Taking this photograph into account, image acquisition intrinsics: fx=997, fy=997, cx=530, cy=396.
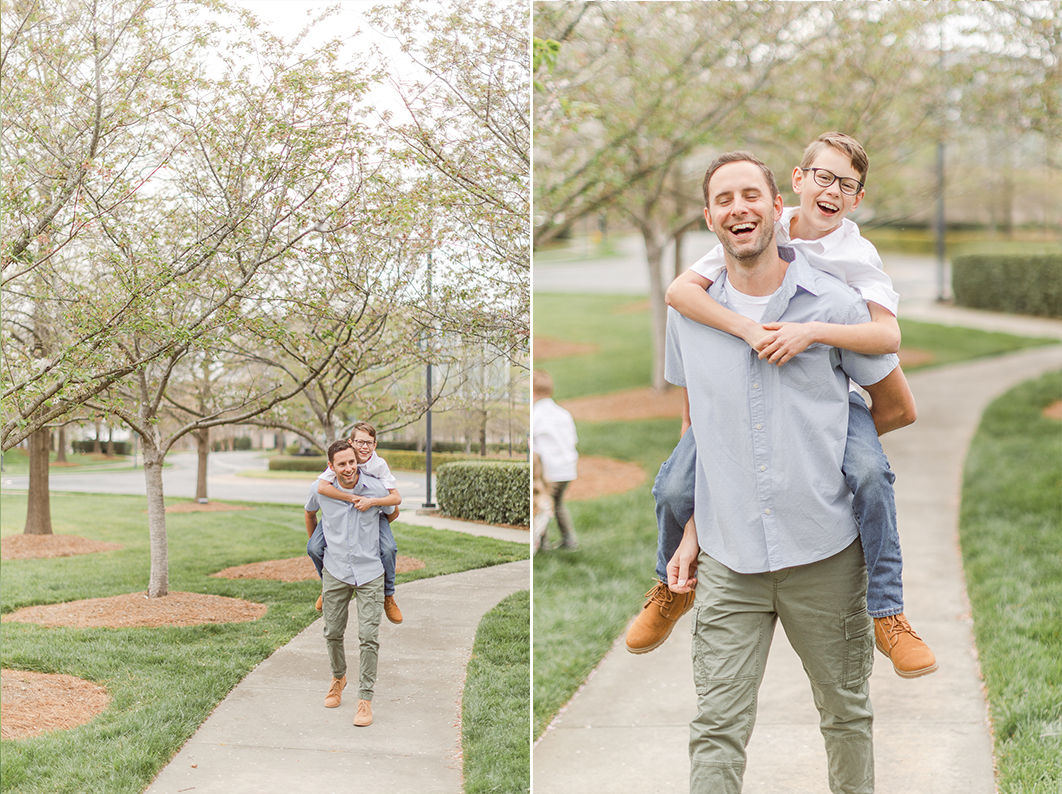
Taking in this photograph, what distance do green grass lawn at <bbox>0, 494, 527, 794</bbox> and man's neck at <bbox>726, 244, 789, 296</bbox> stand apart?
4.75 feet

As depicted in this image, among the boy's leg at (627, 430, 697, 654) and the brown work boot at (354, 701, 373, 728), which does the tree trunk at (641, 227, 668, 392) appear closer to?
the brown work boot at (354, 701, 373, 728)

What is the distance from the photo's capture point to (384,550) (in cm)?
359

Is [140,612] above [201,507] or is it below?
below

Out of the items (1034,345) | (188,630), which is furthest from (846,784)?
(1034,345)

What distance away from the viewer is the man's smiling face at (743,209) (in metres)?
2.57

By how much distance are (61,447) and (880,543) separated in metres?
2.86

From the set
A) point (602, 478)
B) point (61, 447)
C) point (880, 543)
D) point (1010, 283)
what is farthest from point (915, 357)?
point (61, 447)

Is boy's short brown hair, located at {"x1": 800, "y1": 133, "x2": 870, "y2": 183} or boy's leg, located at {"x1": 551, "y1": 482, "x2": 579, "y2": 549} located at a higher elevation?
boy's short brown hair, located at {"x1": 800, "y1": 133, "x2": 870, "y2": 183}

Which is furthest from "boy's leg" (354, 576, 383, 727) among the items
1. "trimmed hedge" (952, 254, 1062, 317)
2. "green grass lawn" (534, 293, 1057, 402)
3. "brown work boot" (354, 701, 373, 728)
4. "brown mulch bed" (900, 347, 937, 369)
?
"trimmed hedge" (952, 254, 1062, 317)

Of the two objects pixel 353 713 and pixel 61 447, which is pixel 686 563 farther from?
pixel 61 447

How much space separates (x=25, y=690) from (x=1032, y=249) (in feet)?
77.0

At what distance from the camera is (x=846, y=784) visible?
2854 mm

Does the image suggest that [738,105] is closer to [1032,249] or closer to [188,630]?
[188,630]

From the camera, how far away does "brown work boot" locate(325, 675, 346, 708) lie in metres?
3.47
